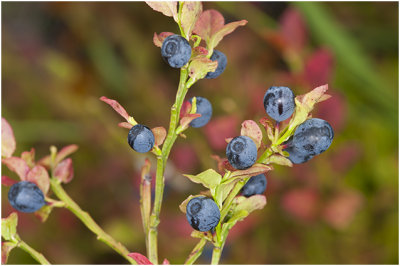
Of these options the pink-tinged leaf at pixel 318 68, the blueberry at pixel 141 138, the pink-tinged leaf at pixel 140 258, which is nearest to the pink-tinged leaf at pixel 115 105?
the blueberry at pixel 141 138

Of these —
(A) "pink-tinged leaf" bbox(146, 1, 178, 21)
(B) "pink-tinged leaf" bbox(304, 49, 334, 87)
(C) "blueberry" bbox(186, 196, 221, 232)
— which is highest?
(B) "pink-tinged leaf" bbox(304, 49, 334, 87)

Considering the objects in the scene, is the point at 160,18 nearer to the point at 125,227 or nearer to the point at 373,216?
the point at 125,227

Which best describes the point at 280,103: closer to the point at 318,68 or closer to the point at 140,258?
the point at 140,258

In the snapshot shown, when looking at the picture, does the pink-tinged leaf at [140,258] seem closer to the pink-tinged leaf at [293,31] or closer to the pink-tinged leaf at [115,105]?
the pink-tinged leaf at [115,105]

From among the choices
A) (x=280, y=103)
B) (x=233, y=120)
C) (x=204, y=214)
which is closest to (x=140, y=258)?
(x=204, y=214)

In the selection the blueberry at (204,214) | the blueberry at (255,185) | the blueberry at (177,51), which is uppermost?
the blueberry at (177,51)

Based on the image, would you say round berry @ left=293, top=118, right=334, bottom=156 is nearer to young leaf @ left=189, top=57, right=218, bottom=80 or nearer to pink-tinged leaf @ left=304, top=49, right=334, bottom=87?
young leaf @ left=189, top=57, right=218, bottom=80

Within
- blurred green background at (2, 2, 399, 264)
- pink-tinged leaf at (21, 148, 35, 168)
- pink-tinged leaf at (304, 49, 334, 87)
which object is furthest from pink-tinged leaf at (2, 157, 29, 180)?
pink-tinged leaf at (304, 49, 334, 87)
